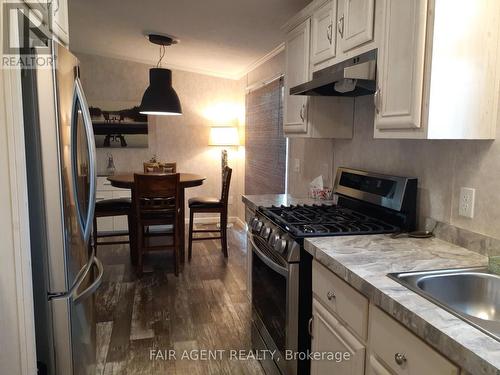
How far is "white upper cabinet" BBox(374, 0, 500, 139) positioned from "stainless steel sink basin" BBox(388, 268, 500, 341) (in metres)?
0.48

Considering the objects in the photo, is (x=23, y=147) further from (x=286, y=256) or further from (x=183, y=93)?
(x=183, y=93)

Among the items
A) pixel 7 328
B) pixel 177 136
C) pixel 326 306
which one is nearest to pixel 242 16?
pixel 326 306

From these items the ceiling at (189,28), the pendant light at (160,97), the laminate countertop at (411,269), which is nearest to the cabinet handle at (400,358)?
the laminate countertop at (411,269)

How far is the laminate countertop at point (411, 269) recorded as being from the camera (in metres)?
0.85

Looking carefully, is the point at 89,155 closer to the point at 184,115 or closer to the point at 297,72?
the point at 297,72

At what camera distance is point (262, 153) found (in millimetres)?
4660

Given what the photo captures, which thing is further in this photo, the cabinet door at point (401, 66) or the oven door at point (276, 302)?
the oven door at point (276, 302)

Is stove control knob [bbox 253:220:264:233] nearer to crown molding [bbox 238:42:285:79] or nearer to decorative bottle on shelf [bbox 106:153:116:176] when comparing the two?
crown molding [bbox 238:42:285:79]

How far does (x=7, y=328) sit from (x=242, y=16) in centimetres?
260

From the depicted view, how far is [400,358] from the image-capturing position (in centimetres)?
107

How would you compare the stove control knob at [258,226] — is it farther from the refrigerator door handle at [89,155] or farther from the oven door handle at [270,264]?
the refrigerator door handle at [89,155]

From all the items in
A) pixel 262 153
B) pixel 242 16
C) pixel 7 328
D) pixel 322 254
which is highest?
pixel 242 16

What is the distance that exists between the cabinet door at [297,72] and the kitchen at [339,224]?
13 mm

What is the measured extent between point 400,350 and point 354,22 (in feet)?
4.63
